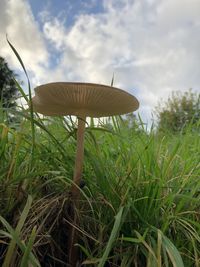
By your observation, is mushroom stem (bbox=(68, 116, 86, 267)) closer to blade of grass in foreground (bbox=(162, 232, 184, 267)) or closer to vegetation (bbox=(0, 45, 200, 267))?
vegetation (bbox=(0, 45, 200, 267))

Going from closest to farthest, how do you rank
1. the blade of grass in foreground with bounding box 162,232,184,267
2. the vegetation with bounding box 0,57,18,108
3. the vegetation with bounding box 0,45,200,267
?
the blade of grass in foreground with bounding box 162,232,184,267 < the vegetation with bounding box 0,45,200,267 < the vegetation with bounding box 0,57,18,108

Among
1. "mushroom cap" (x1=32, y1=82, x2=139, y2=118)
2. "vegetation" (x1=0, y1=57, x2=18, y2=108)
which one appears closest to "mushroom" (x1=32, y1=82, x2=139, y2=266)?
"mushroom cap" (x1=32, y1=82, x2=139, y2=118)

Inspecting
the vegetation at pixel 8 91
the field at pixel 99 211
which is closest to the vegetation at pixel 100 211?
the field at pixel 99 211

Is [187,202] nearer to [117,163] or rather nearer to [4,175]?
[117,163]

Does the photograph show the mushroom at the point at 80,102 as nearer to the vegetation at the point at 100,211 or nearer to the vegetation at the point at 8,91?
the vegetation at the point at 100,211

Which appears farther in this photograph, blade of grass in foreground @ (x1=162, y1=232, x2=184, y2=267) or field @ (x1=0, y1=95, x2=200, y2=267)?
field @ (x1=0, y1=95, x2=200, y2=267)

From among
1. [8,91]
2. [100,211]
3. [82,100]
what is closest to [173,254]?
[100,211]

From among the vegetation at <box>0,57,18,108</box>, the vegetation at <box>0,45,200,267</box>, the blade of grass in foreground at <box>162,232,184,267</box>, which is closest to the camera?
the blade of grass in foreground at <box>162,232,184,267</box>

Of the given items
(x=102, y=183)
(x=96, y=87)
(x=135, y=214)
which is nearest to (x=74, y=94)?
(x=96, y=87)
